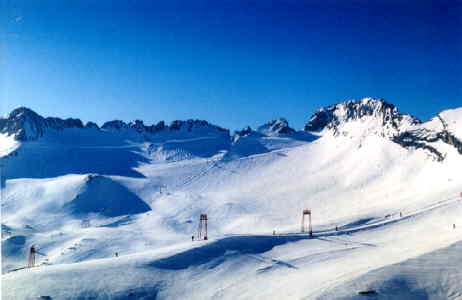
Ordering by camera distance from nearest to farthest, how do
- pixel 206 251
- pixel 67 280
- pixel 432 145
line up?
pixel 67 280
pixel 206 251
pixel 432 145

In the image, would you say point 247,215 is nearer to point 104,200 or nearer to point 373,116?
point 104,200

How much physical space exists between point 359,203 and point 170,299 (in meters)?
55.9

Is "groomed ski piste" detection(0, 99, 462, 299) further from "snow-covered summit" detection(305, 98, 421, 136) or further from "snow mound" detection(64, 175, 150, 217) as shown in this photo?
"snow-covered summit" detection(305, 98, 421, 136)

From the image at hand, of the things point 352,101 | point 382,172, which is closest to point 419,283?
point 382,172

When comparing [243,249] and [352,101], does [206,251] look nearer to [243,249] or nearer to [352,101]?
[243,249]

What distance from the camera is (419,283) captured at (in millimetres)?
40219

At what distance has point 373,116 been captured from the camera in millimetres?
150375

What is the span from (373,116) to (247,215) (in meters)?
81.3

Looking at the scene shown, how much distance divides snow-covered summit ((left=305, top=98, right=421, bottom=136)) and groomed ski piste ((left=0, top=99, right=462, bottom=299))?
1.03 metres

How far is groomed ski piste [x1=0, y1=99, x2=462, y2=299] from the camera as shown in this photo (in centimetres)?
4316

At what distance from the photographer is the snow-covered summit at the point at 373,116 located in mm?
125438

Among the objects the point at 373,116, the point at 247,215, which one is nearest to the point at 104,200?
the point at 247,215

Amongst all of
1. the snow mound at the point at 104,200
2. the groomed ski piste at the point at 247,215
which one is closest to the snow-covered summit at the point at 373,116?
the groomed ski piste at the point at 247,215

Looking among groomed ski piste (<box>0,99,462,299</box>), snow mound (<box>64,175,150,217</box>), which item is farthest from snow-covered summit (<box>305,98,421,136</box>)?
snow mound (<box>64,175,150,217</box>)
